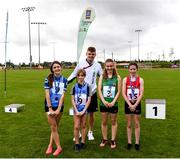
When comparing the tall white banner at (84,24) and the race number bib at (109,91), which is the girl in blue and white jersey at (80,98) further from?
the tall white banner at (84,24)

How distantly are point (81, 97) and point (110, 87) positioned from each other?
0.61m

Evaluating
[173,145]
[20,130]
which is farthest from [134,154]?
[20,130]

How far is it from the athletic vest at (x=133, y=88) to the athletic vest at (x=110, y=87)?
0.24 meters

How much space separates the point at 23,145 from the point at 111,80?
2.35 metres

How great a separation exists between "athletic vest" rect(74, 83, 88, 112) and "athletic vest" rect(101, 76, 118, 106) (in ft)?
1.21

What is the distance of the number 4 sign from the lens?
9.21 metres

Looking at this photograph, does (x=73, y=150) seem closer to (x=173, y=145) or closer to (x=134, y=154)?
(x=134, y=154)

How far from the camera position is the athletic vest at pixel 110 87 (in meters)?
6.49

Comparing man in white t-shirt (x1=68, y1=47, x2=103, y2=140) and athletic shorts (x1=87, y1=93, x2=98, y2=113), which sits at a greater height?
man in white t-shirt (x1=68, y1=47, x2=103, y2=140)

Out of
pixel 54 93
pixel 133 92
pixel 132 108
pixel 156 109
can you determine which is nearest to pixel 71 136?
pixel 54 93

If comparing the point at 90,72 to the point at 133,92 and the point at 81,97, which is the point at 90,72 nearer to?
the point at 81,97

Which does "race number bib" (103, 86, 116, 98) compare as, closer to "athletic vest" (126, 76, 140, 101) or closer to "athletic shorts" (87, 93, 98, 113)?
"athletic vest" (126, 76, 140, 101)

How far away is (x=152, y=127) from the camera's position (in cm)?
859

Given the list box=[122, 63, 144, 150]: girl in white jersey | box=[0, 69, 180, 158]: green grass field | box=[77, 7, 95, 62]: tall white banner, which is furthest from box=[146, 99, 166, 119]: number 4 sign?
box=[122, 63, 144, 150]: girl in white jersey
